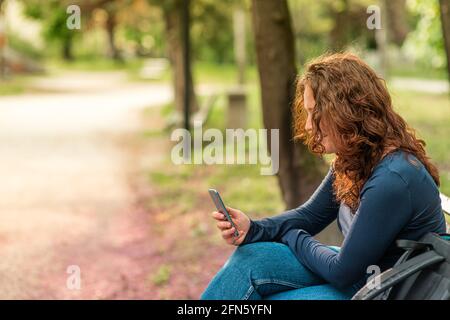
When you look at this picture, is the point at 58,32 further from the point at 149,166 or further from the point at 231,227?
the point at 231,227

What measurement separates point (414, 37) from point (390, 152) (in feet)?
47.4

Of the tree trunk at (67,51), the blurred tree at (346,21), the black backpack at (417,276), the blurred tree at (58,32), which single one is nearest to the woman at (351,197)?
the black backpack at (417,276)

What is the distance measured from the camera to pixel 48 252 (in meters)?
6.94

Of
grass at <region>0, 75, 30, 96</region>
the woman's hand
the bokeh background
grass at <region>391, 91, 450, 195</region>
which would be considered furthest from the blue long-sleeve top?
grass at <region>0, 75, 30, 96</region>

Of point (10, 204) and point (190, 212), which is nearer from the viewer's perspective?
point (190, 212)

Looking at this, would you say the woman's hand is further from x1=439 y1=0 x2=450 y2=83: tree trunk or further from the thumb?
x1=439 y1=0 x2=450 y2=83: tree trunk

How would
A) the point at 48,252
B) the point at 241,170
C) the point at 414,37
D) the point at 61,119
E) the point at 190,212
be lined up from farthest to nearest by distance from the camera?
the point at 61,119, the point at 414,37, the point at 241,170, the point at 190,212, the point at 48,252

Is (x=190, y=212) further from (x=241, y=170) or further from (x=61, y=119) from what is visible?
(x=61, y=119)

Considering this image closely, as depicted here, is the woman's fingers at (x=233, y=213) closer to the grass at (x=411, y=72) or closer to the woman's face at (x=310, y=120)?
the woman's face at (x=310, y=120)

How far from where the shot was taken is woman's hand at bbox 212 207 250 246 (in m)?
3.05

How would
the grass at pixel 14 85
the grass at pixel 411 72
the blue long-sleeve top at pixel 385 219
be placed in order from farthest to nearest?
the grass at pixel 411 72
the grass at pixel 14 85
the blue long-sleeve top at pixel 385 219

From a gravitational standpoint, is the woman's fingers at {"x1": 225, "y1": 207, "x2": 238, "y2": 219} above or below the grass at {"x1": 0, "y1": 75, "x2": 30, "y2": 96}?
below

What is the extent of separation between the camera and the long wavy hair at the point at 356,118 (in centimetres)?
268
